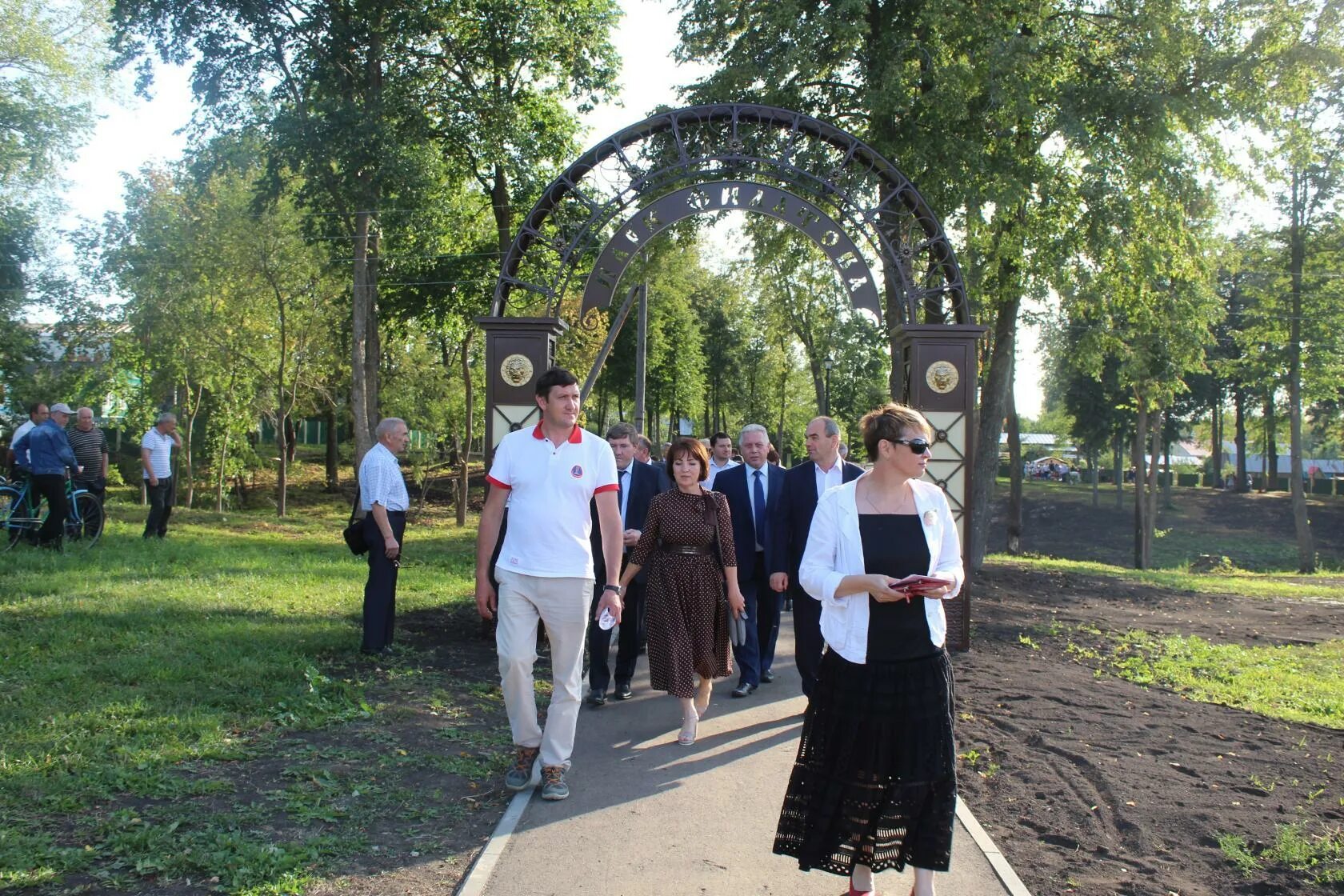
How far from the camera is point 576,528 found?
17.9 feet

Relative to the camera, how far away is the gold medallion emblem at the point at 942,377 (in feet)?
33.4

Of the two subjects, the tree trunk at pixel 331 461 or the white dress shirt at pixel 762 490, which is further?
the tree trunk at pixel 331 461

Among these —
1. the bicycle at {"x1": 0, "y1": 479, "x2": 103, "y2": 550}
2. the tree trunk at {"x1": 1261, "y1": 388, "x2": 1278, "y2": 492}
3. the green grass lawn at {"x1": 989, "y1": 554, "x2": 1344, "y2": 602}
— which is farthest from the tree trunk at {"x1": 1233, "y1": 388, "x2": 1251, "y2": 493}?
the bicycle at {"x1": 0, "y1": 479, "x2": 103, "y2": 550}

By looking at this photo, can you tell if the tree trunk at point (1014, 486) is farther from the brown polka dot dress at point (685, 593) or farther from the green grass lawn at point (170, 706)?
the brown polka dot dress at point (685, 593)

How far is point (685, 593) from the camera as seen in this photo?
275 inches

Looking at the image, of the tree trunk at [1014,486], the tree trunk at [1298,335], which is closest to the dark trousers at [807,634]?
the tree trunk at [1014,486]

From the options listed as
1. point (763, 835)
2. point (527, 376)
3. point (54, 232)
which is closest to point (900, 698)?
point (763, 835)

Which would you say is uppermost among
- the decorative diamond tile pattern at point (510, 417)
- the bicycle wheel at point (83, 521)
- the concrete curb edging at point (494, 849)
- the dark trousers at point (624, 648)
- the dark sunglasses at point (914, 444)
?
the decorative diamond tile pattern at point (510, 417)

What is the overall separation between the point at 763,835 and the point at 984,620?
8242 mm

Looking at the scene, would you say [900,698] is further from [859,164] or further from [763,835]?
[859,164]

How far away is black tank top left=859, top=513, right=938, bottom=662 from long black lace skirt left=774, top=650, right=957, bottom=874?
6cm

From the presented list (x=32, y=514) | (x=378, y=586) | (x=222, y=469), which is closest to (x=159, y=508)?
(x=32, y=514)

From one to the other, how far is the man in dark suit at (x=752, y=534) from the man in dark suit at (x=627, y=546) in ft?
1.87

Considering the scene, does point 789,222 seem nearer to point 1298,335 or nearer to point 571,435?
point 571,435
